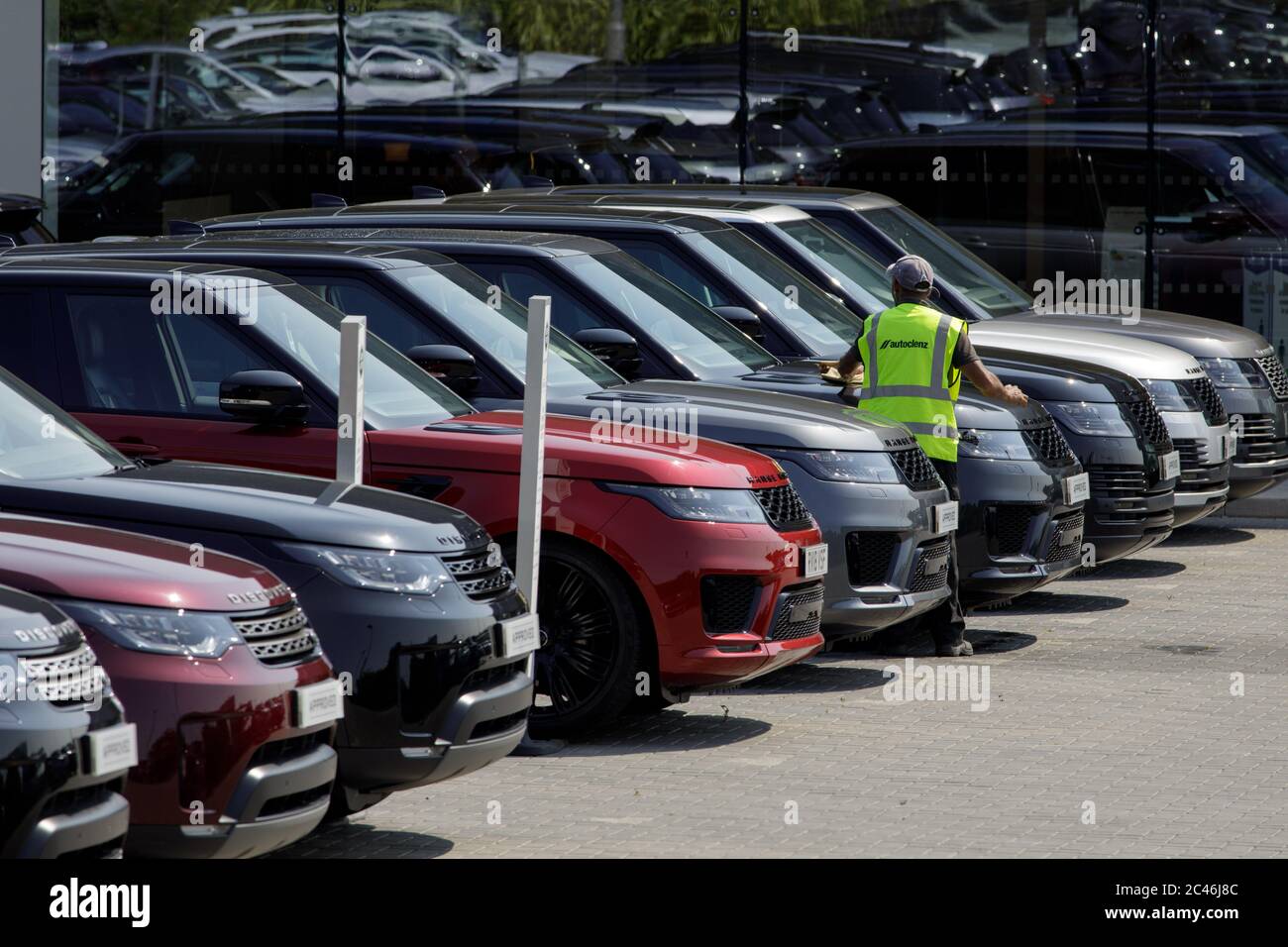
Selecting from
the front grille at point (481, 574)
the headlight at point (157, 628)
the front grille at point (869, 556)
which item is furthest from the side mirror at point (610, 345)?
the headlight at point (157, 628)

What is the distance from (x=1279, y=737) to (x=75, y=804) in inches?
225

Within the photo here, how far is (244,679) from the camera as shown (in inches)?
233

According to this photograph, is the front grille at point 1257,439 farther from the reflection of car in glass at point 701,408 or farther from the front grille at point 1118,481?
the reflection of car in glass at point 701,408

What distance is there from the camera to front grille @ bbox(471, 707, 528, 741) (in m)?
7.07

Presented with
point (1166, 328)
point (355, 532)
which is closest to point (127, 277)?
point (355, 532)

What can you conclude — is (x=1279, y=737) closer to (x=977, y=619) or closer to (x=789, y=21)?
(x=977, y=619)

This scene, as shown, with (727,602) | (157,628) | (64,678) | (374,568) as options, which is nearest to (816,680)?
(727,602)

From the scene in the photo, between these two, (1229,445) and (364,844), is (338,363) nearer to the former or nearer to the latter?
(364,844)

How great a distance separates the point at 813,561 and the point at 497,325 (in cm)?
205

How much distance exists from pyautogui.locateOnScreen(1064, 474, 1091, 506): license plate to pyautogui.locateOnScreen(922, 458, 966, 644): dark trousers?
67cm

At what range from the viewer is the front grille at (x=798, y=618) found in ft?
29.3

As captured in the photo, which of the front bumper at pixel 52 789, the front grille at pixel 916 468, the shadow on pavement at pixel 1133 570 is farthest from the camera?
the shadow on pavement at pixel 1133 570

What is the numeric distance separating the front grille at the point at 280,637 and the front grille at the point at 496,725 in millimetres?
897

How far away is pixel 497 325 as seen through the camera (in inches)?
404
